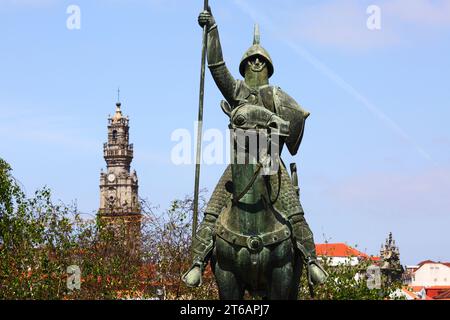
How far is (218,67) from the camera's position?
15484 mm

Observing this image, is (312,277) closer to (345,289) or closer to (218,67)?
(218,67)

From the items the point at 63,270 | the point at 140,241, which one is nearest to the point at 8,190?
the point at 140,241

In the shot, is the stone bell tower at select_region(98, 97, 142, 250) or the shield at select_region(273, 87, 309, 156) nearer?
the shield at select_region(273, 87, 309, 156)

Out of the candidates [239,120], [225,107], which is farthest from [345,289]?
[239,120]

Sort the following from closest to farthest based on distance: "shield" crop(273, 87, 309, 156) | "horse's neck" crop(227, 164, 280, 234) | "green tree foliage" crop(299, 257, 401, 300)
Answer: "horse's neck" crop(227, 164, 280, 234)
"shield" crop(273, 87, 309, 156)
"green tree foliage" crop(299, 257, 401, 300)

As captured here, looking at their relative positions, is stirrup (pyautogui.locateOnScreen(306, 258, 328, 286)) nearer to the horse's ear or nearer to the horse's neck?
the horse's neck

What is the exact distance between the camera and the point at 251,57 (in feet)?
52.0

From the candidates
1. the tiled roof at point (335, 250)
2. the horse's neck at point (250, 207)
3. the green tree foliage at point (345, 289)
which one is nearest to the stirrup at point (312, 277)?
the horse's neck at point (250, 207)

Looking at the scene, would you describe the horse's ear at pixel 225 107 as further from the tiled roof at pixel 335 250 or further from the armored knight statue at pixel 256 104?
the tiled roof at pixel 335 250

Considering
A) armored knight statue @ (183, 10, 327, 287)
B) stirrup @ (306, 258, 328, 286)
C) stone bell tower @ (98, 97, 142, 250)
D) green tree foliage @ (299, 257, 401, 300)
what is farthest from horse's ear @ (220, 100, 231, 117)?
stone bell tower @ (98, 97, 142, 250)

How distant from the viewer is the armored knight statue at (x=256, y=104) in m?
14.8

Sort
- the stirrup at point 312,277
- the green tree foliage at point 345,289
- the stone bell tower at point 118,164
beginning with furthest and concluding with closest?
the stone bell tower at point 118,164 → the green tree foliage at point 345,289 → the stirrup at point 312,277

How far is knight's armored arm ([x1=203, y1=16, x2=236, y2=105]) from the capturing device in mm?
15422
